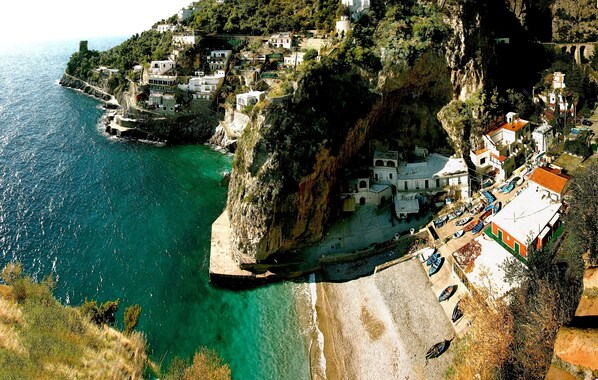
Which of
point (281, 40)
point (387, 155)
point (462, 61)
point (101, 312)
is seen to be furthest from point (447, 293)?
point (281, 40)

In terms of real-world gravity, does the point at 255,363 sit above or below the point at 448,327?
below

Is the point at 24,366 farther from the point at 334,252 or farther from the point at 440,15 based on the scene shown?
the point at 440,15

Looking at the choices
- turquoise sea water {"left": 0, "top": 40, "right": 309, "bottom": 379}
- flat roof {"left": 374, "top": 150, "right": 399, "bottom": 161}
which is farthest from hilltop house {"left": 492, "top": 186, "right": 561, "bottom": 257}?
turquoise sea water {"left": 0, "top": 40, "right": 309, "bottom": 379}

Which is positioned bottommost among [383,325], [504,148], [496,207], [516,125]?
[383,325]

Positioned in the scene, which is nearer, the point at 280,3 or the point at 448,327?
the point at 448,327

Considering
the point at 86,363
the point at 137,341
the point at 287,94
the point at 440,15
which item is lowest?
the point at 137,341

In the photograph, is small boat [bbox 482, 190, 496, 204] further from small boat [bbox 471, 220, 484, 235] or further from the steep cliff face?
the steep cliff face

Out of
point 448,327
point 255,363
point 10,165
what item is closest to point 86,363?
point 255,363

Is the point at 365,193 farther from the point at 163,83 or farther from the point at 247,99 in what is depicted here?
the point at 163,83
